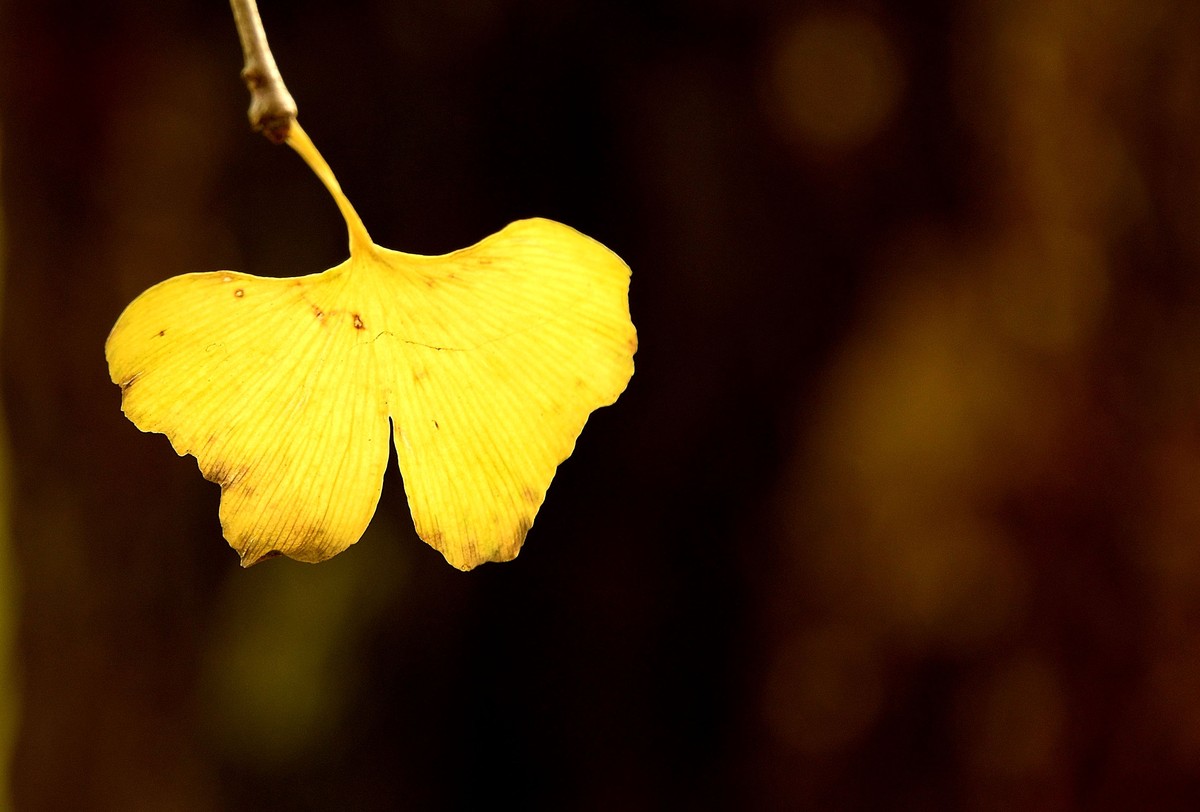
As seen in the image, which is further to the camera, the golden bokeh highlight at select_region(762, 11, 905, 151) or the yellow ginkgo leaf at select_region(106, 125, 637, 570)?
the golden bokeh highlight at select_region(762, 11, 905, 151)

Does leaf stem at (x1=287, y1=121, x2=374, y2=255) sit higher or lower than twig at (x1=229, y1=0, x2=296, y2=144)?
lower

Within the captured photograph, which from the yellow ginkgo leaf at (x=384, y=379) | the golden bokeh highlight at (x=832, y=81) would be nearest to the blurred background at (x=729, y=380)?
the golden bokeh highlight at (x=832, y=81)

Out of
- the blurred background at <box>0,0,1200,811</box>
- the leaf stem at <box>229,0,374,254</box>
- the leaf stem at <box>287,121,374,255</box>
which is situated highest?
the leaf stem at <box>229,0,374,254</box>

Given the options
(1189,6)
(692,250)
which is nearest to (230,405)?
(692,250)

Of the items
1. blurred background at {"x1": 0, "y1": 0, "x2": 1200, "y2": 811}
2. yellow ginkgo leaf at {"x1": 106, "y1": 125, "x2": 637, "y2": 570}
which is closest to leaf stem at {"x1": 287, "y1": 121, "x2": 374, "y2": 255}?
yellow ginkgo leaf at {"x1": 106, "y1": 125, "x2": 637, "y2": 570}

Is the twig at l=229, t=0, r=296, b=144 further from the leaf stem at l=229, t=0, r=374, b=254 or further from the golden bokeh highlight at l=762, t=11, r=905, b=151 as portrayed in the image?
the golden bokeh highlight at l=762, t=11, r=905, b=151

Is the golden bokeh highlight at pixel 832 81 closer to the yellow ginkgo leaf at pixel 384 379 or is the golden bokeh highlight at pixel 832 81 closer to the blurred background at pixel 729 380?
the blurred background at pixel 729 380
